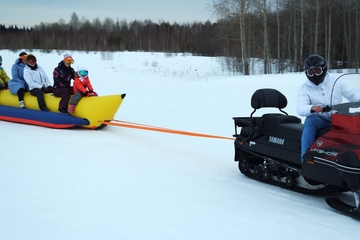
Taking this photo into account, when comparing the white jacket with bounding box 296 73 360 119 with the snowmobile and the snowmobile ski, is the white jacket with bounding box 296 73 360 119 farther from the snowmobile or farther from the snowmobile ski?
the snowmobile ski

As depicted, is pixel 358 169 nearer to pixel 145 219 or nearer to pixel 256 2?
pixel 145 219

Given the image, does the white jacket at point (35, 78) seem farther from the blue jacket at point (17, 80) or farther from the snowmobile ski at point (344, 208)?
the snowmobile ski at point (344, 208)

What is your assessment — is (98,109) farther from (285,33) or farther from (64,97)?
(285,33)

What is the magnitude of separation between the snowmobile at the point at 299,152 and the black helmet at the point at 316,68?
20cm

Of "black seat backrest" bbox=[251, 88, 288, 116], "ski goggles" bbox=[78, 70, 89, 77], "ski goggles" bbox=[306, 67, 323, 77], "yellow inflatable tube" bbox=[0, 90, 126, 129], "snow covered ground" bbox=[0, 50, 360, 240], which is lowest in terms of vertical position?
"snow covered ground" bbox=[0, 50, 360, 240]

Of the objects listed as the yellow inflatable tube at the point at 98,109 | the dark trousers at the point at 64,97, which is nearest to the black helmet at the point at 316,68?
the yellow inflatable tube at the point at 98,109

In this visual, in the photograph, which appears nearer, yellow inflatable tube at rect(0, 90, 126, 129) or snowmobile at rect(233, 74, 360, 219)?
snowmobile at rect(233, 74, 360, 219)

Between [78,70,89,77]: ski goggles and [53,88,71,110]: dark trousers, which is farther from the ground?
[78,70,89,77]: ski goggles

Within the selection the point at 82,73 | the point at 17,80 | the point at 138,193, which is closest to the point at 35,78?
the point at 17,80

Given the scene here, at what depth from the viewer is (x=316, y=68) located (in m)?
4.91

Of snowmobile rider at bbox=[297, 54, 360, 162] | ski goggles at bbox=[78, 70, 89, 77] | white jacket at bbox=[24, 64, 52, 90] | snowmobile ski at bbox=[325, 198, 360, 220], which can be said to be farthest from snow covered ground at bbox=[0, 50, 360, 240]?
ski goggles at bbox=[78, 70, 89, 77]

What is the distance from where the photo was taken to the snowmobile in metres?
4.20

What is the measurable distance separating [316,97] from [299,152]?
688 mm

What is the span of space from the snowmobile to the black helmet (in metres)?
0.20
